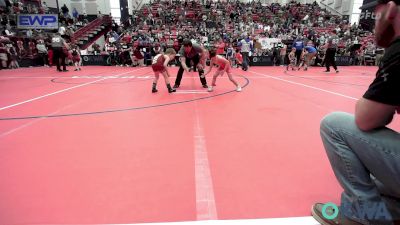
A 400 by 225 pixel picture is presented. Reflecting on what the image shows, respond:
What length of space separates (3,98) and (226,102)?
4.90 meters

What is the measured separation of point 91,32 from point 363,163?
907 inches

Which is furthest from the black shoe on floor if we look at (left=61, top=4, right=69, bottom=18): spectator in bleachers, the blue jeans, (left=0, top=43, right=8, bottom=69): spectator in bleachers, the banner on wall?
(left=61, top=4, right=69, bottom=18): spectator in bleachers

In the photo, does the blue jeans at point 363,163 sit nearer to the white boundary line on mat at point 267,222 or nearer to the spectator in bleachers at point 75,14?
the white boundary line on mat at point 267,222

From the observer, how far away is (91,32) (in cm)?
2106

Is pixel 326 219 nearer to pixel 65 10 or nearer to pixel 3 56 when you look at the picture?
pixel 3 56

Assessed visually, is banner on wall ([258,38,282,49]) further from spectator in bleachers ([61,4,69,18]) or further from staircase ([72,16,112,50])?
spectator in bleachers ([61,4,69,18])

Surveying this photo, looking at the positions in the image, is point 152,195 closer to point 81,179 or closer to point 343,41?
point 81,179

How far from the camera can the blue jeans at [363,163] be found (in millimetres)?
1224

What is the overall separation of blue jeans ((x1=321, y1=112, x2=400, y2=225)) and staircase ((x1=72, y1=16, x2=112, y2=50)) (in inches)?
810

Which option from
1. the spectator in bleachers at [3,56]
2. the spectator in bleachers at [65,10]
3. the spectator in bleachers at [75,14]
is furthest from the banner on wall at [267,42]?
the spectator in bleachers at [65,10]

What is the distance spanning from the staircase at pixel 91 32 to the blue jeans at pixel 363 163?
810 inches

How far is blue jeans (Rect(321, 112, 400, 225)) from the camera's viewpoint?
1224 millimetres

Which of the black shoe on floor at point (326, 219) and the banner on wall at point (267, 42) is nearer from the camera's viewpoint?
the black shoe on floor at point (326, 219)

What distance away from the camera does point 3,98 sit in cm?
567
